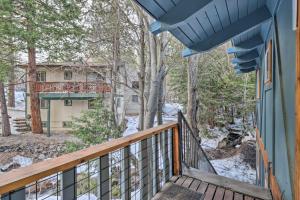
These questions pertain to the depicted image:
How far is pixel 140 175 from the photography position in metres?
2.78

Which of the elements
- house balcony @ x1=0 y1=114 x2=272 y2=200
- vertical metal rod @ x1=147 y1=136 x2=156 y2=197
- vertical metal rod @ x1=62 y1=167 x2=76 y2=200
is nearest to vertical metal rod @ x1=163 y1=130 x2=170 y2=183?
house balcony @ x1=0 y1=114 x2=272 y2=200

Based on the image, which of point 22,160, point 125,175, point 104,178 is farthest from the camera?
point 22,160

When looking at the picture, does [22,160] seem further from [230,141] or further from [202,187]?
[202,187]

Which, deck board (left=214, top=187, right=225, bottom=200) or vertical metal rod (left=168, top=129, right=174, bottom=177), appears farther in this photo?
vertical metal rod (left=168, top=129, right=174, bottom=177)

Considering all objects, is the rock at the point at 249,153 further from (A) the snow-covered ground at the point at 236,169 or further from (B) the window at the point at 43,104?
(B) the window at the point at 43,104

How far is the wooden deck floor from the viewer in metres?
2.98

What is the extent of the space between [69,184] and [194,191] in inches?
77.1

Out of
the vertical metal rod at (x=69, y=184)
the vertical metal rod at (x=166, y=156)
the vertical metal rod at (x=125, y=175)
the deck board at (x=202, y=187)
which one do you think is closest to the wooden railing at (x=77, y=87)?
the vertical metal rod at (x=166, y=156)

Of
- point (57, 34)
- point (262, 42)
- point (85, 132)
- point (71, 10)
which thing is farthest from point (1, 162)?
point (262, 42)

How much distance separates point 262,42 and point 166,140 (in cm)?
291

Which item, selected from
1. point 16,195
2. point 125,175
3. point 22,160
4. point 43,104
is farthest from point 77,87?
point 16,195

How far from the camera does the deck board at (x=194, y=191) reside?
2.95 m

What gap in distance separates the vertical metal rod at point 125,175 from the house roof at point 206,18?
4.20ft

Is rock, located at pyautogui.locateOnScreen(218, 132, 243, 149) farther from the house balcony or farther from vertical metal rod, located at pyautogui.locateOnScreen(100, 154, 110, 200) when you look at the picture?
vertical metal rod, located at pyautogui.locateOnScreen(100, 154, 110, 200)
